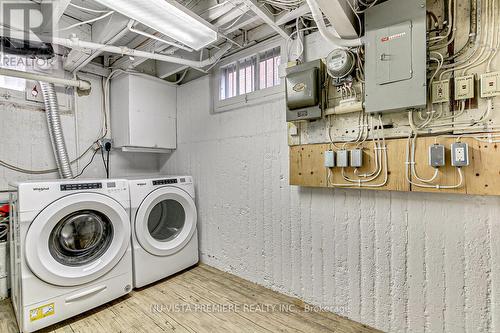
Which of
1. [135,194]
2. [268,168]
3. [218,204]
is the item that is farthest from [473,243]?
[135,194]

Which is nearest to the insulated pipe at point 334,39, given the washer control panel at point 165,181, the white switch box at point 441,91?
the white switch box at point 441,91

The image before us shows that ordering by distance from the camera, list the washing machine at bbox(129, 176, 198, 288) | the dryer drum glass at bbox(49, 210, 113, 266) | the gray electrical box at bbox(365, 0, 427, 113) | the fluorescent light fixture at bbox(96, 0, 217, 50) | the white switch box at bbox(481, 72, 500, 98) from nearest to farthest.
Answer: the white switch box at bbox(481, 72, 500, 98)
the gray electrical box at bbox(365, 0, 427, 113)
the fluorescent light fixture at bbox(96, 0, 217, 50)
the dryer drum glass at bbox(49, 210, 113, 266)
the washing machine at bbox(129, 176, 198, 288)

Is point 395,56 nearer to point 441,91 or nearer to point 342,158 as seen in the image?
point 441,91

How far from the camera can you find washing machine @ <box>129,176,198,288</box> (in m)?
2.12

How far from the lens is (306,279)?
190 centimetres

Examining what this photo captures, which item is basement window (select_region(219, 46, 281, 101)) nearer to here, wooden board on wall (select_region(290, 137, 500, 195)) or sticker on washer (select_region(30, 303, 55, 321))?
wooden board on wall (select_region(290, 137, 500, 195))

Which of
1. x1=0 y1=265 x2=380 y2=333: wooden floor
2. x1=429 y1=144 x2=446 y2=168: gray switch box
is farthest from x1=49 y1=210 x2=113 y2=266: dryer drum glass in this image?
x1=429 y1=144 x2=446 y2=168: gray switch box

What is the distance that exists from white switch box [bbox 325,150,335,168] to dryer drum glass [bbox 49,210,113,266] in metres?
1.78

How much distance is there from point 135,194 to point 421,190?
6.98ft

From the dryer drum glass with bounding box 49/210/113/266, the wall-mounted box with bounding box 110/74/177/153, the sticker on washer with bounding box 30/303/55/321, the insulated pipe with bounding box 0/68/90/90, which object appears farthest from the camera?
the wall-mounted box with bounding box 110/74/177/153

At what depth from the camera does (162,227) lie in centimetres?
266

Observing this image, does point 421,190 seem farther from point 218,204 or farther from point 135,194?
point 135,194

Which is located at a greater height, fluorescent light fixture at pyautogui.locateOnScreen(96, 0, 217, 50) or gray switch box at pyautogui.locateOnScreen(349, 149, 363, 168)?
fluorescent light fixture at pyautogui.locateOnScreen(96, 0, 217, 50)

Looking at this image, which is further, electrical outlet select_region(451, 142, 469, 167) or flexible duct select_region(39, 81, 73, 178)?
flexible duct select_region(39, 81, 73, 178)
